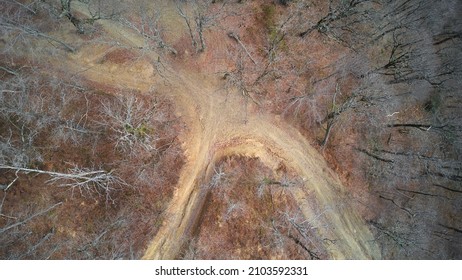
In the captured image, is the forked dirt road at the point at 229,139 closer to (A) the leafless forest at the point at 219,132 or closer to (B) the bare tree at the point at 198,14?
(A) the leafless forest at the point at 219,132

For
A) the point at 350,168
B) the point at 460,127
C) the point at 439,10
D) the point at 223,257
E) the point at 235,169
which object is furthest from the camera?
the point at 439,10

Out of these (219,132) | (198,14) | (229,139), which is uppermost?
(198,14)

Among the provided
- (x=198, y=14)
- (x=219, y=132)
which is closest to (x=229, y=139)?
(x=219, y=132)

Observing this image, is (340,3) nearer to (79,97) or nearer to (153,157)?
(153,157)

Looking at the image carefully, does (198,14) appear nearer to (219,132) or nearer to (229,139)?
(219,132)

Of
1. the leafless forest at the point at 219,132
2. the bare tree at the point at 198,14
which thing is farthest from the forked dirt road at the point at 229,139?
the bare tree at the point at 198,14

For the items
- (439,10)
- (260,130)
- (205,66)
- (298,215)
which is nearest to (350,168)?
(298,215)

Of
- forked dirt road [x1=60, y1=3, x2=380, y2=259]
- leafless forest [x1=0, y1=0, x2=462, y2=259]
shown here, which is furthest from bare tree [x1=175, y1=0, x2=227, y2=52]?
forked dirt road [x1=60, y1=3, x2=380, y2=259]

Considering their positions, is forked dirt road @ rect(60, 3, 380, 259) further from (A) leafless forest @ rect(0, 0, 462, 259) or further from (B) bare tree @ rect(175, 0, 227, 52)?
(B) bare tree @ rect(175, 0, 227, 52)
